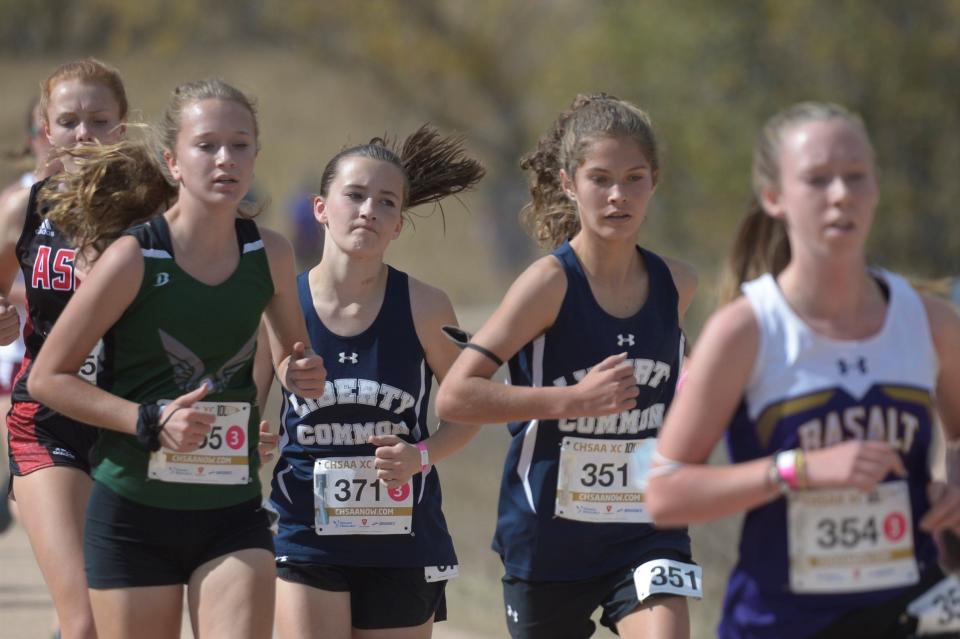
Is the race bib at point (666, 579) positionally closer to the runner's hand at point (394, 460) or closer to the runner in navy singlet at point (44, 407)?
the runner's hand at point (394, 460)

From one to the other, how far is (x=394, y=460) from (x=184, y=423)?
834 millimetres

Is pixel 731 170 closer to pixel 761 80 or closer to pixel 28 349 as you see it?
pixel 761 80

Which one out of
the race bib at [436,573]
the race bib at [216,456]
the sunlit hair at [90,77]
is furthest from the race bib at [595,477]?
the sunlit hair at [90,77]

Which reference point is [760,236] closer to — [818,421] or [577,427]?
[818,421]

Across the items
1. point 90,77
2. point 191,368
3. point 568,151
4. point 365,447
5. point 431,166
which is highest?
point 90,77

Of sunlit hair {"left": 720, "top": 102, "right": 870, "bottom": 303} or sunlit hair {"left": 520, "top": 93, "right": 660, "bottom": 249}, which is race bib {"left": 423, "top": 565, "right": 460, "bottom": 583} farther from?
sunlit hair {"left": 720, "top": 102, "right": 870, "bottom": 303}

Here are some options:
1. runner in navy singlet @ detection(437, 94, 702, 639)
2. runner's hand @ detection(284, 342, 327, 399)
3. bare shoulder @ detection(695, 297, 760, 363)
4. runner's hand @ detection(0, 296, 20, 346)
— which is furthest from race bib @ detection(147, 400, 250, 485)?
bare shoulder @ detection(695, 297, 760, 363)

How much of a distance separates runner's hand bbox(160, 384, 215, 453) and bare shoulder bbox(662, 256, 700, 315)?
1492 mm

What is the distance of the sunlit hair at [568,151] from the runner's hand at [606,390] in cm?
80

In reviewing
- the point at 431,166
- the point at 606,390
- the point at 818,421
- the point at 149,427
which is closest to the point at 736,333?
the point at 818,421

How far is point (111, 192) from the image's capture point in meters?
4.65

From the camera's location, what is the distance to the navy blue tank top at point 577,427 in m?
4.54

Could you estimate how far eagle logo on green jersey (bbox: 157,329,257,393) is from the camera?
4254mm

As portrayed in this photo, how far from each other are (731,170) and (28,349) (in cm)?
1666
